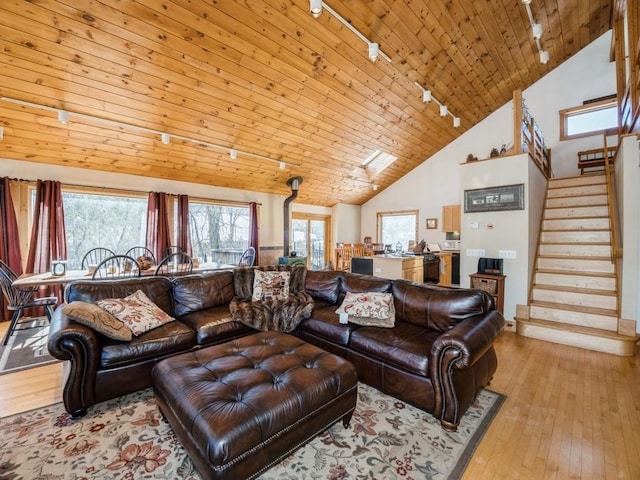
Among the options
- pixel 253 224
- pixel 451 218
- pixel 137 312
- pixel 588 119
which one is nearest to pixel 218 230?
pixel 253 224

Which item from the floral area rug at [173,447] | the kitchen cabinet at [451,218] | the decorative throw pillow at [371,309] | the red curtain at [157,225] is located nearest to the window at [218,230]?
the red curtain at [157,225]

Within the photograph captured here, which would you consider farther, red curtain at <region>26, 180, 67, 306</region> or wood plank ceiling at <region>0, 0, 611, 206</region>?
red curtain at <region>26, 180, 67, 306</region>

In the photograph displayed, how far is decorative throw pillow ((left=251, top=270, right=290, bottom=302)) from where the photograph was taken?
3.24 meters

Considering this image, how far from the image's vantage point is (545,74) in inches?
261

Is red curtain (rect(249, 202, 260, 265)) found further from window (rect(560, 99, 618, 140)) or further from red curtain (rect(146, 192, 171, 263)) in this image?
window (rect(560, 99, 618, 140))

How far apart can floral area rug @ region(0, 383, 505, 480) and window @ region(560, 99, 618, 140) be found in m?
7.02

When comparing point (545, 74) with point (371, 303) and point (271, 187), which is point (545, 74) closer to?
point (271, 187)

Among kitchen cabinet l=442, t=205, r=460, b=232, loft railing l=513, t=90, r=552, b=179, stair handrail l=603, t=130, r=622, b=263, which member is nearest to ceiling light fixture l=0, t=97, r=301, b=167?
loft railing l=513, t=90, r=552, b=179

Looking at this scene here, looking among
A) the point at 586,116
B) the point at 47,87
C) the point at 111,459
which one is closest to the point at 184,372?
the point at 111,459

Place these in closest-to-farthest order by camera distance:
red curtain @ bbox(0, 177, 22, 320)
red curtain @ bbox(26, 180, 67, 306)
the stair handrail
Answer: the stair handrail, red curtain @ bbox(0, 177, 22, 320), red curtain @ bbox(26, 180, 67, 306)

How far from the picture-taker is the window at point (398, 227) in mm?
8219

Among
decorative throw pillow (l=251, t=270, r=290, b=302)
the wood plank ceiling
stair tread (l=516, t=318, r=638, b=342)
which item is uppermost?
the wood plank ceiling

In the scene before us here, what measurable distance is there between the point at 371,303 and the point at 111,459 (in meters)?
2.11

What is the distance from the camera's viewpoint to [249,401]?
144cm
